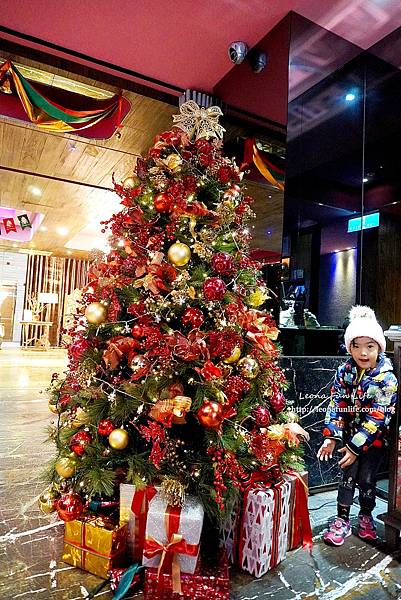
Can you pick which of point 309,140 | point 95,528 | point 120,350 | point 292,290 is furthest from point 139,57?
point 95,528

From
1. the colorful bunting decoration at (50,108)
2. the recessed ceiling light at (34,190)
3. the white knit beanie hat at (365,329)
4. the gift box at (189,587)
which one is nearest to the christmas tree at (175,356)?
the gift box at (189,587)

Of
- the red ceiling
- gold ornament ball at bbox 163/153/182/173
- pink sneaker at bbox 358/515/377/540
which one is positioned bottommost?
pink sneaker at bbox 358/515/377/540

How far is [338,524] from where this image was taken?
5.74 ft

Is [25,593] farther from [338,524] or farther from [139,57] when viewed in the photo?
[139,57]

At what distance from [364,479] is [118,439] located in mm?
1176

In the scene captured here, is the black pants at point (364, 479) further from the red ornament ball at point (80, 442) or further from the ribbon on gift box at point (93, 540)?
the red ornament ball at point (80, 442)

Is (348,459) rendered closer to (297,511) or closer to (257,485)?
(297,511)

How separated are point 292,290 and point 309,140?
0.96 meters

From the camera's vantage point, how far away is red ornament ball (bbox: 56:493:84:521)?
140 centimetres

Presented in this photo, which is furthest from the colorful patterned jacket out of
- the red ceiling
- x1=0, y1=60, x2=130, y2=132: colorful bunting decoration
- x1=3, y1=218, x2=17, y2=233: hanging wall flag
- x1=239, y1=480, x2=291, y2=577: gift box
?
x1=3, y1=218, x2=17, y2=233: hanging wall flag

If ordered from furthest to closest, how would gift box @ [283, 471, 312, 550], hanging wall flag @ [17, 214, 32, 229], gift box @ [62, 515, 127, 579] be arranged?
hanging wall flag @ [17, 214, 32, 229]
gift box @ [283, 471, 312, 550]
gift box @ [62, 515, 127, 579]

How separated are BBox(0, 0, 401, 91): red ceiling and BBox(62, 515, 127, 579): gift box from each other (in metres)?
2.68

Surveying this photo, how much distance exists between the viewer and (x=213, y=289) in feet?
4.69

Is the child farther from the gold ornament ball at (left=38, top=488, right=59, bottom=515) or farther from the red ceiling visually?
the red ceiling
